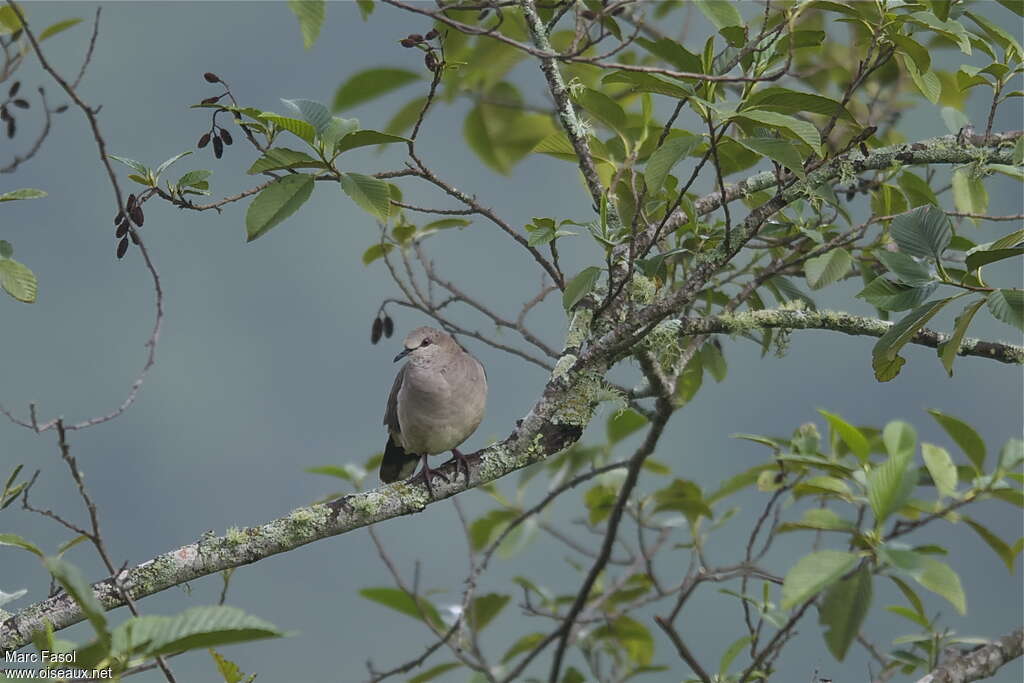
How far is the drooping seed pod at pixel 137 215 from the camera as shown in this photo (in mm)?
2758

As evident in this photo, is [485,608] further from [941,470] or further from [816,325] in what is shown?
[941,470]

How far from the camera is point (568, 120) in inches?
127

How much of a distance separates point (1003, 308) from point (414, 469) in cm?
229

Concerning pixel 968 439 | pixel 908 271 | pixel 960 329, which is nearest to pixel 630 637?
pixel 968 439

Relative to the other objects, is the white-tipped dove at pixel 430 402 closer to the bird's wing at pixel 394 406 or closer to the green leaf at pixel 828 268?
the bird's wing at pixel 394 406

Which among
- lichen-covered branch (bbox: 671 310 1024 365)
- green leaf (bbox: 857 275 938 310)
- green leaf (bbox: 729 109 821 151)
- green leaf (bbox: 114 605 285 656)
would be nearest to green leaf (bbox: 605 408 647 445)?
lichen-covered branch (bbox: 671 310 1024 365)

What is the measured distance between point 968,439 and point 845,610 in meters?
1.35

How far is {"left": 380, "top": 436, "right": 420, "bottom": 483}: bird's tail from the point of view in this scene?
419 cm

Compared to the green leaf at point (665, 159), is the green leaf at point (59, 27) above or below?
above

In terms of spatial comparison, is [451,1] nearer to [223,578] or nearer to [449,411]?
[449,411]

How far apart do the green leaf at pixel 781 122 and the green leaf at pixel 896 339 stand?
1.55ft

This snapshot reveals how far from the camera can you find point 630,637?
4.34 m

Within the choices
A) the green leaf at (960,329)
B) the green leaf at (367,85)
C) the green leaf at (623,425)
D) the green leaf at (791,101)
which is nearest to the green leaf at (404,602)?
the green leaf at (623,425)

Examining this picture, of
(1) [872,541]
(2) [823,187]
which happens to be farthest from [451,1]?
(1) [872,541]
